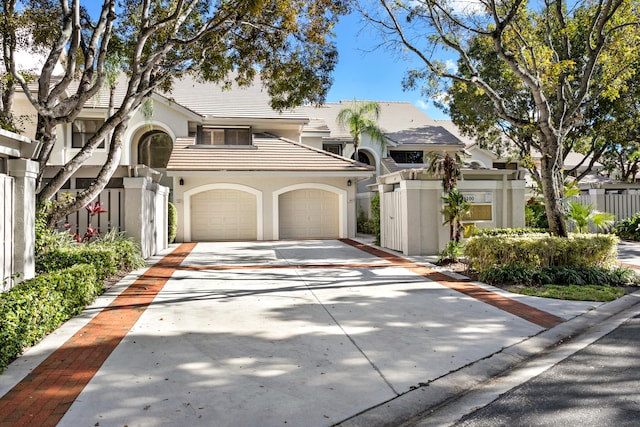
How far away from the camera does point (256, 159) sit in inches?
826

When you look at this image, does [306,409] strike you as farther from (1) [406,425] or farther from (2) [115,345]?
(2) [115,345]

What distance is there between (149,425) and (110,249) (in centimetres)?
725

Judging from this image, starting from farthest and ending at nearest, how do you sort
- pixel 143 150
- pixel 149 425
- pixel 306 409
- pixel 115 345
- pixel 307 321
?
pixel 143 150, pixel 307 321, pixel 115 345, pixel 306 409, pixel 149 425

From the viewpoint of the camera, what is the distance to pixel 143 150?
963 inches

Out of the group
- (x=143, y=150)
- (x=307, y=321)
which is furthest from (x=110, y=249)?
(x=143, y=150)

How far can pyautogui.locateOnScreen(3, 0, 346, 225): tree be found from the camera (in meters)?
10.1

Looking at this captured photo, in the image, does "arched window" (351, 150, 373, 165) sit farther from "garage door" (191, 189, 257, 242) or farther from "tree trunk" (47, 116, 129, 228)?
"tree trunk" (47, 116, 129, 228)

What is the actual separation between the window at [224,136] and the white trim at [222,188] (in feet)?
14.6

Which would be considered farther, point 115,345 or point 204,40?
point 204,40

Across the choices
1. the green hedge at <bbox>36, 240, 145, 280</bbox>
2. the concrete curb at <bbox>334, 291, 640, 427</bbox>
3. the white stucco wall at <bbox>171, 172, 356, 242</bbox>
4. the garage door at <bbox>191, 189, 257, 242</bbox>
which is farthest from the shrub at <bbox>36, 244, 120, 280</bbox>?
the garage door at <bbox>191, 189, 257, 242</bbox>

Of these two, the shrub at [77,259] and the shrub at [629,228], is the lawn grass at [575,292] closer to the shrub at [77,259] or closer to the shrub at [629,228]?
the shrub at [77,259]

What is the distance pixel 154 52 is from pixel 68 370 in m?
8.22

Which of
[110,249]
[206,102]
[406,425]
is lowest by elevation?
[406,425]

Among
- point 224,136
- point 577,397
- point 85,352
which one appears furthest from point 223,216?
point 577,397
